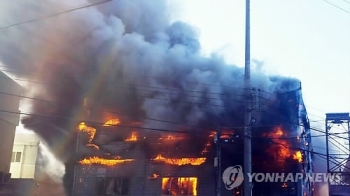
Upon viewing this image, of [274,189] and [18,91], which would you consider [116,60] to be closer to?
[18,91]

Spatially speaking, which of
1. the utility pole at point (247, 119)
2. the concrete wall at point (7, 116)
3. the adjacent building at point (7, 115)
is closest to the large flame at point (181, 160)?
the utility pole at point (247, 119)

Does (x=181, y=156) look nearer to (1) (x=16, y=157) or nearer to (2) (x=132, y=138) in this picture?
(2) (x=132, y=138)

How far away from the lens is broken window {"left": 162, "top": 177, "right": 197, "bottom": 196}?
923 inches

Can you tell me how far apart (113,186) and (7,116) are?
888cm

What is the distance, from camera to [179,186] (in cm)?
2358

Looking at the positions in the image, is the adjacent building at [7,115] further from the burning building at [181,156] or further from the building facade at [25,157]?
the building facade at [25,157]

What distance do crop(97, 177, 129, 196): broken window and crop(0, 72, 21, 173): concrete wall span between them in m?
7.11

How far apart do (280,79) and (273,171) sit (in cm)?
691

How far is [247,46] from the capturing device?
16.3 metres

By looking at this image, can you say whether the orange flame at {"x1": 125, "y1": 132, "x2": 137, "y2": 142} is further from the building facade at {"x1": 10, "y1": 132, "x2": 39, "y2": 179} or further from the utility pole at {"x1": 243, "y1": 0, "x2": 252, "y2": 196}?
the building facade at {"x1": 10, "y1": 132, "x2": 39, "y2": 179}

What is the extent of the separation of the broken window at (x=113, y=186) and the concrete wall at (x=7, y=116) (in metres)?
7.11

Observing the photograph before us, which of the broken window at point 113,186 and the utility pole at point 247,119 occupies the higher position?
the utility pole at point 247,119

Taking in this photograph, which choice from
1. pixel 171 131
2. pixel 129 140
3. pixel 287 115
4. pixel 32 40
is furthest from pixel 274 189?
pixel 32 40

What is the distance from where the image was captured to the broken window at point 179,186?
76.9 ft
